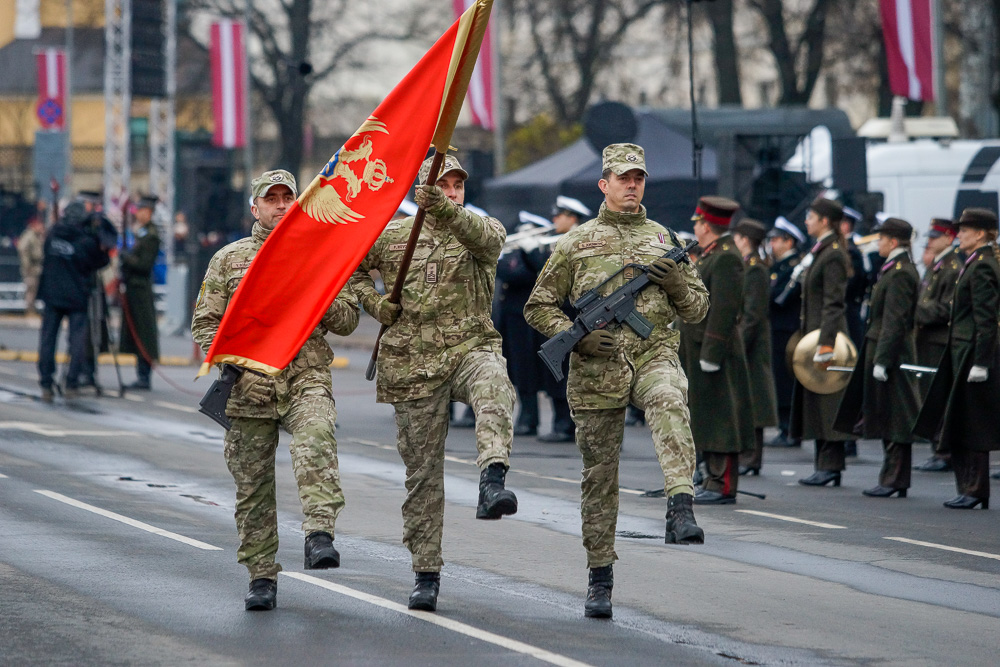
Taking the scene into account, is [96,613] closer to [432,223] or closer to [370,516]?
[432,223]

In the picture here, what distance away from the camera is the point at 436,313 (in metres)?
7.12

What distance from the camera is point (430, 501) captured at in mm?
7082

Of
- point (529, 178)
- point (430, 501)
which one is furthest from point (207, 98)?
point (430, 501)

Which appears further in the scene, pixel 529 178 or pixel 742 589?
pixel 529 178

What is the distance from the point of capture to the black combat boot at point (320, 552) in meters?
6.74

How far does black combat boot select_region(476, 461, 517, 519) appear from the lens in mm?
6492

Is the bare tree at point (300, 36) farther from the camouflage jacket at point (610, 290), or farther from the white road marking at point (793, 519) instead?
the camouflage jacket at point (610, 290)

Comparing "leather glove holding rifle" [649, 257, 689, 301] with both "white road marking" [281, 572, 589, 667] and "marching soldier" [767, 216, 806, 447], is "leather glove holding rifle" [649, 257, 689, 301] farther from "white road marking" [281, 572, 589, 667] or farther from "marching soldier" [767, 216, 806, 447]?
"marching soldier" [767, 216, 806, 447]

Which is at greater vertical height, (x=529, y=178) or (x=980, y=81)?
(x=980, y=81)

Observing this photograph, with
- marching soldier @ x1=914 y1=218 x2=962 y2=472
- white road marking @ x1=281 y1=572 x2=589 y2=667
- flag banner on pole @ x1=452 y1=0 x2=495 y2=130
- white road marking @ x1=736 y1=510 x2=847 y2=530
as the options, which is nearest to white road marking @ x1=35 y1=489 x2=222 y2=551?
white road marking @ x1=281 y1=572 x2=589 y2=667

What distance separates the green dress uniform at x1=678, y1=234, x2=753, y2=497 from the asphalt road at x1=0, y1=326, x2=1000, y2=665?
310 mm

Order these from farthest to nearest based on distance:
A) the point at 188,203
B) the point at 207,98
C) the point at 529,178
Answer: the point at 207,98, the point at 188,203, the point at 529,178

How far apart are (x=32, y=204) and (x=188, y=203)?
969cm

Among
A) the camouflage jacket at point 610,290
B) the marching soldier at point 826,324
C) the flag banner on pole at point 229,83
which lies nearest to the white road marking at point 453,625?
the camouflage jacket at point 610,290
